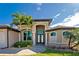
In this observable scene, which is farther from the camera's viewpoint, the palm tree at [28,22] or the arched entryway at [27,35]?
the arched entryway at [27,35]

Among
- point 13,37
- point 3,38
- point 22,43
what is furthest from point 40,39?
point 3,38

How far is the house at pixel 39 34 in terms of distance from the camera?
20.6ft

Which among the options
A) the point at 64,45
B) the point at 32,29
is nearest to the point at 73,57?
the point at 64,45

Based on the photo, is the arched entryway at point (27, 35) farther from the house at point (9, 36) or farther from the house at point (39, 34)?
the house at point (9, 36)

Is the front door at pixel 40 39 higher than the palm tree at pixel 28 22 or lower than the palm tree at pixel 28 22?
lower

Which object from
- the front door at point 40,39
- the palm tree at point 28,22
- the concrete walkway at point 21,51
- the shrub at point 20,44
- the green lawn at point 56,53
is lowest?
the green lawn at point 56,53

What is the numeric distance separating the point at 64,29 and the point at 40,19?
2.13ft

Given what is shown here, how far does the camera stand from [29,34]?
641 cm

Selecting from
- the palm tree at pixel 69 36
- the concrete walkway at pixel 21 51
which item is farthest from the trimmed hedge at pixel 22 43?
the palm tree at pixel 69 36

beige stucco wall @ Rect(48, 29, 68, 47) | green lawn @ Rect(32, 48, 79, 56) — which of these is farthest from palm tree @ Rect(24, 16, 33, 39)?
green lawn @ Rect(32, 48, 79, 56)

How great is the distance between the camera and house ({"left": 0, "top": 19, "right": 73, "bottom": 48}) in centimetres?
629

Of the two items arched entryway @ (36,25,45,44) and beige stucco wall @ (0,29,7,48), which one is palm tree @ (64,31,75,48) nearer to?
arched entryway @ (36,25,45,44)

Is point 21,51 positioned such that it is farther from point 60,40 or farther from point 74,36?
point 74,36

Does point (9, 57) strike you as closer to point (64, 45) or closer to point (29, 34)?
point (29, 34)
